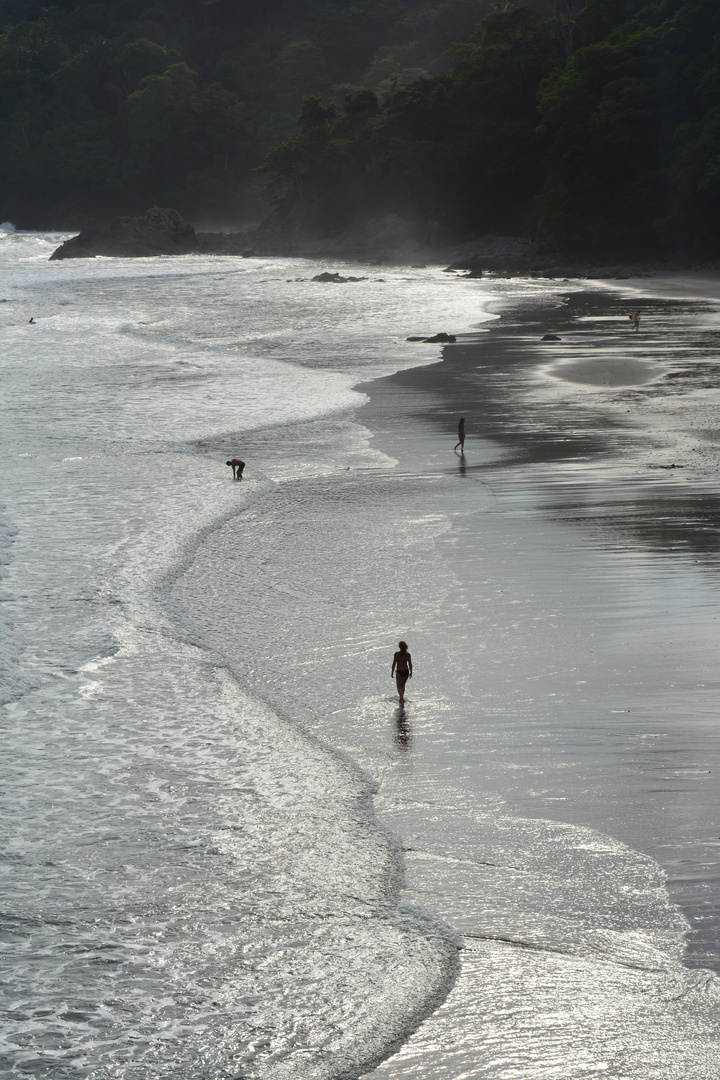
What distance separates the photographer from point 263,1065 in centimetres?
488

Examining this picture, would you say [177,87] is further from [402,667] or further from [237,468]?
[402,667]

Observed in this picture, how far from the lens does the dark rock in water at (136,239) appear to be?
9169cm

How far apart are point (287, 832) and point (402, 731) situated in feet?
5.03

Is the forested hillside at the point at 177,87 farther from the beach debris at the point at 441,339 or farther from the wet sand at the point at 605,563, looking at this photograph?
the wet sand at the point at 605,563

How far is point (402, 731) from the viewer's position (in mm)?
8023

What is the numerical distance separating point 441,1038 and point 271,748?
323 cm

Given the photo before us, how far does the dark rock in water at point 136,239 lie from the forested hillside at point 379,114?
9842 mm

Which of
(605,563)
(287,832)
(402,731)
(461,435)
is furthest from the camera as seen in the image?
(461,435)

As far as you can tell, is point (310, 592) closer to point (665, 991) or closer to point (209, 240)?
point (665, 991)

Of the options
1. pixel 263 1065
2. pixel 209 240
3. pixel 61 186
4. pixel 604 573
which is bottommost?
pixel 263 1065

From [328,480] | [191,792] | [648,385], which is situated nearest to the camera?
[191,792]

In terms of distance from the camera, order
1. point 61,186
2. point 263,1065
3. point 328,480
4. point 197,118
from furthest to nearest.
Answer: point 61,186 < point 197,118 < point 328,480 < point 263,1065

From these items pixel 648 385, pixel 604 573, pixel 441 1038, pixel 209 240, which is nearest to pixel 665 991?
pixel 441 1038

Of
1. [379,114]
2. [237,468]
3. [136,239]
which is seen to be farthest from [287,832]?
[136,239]
